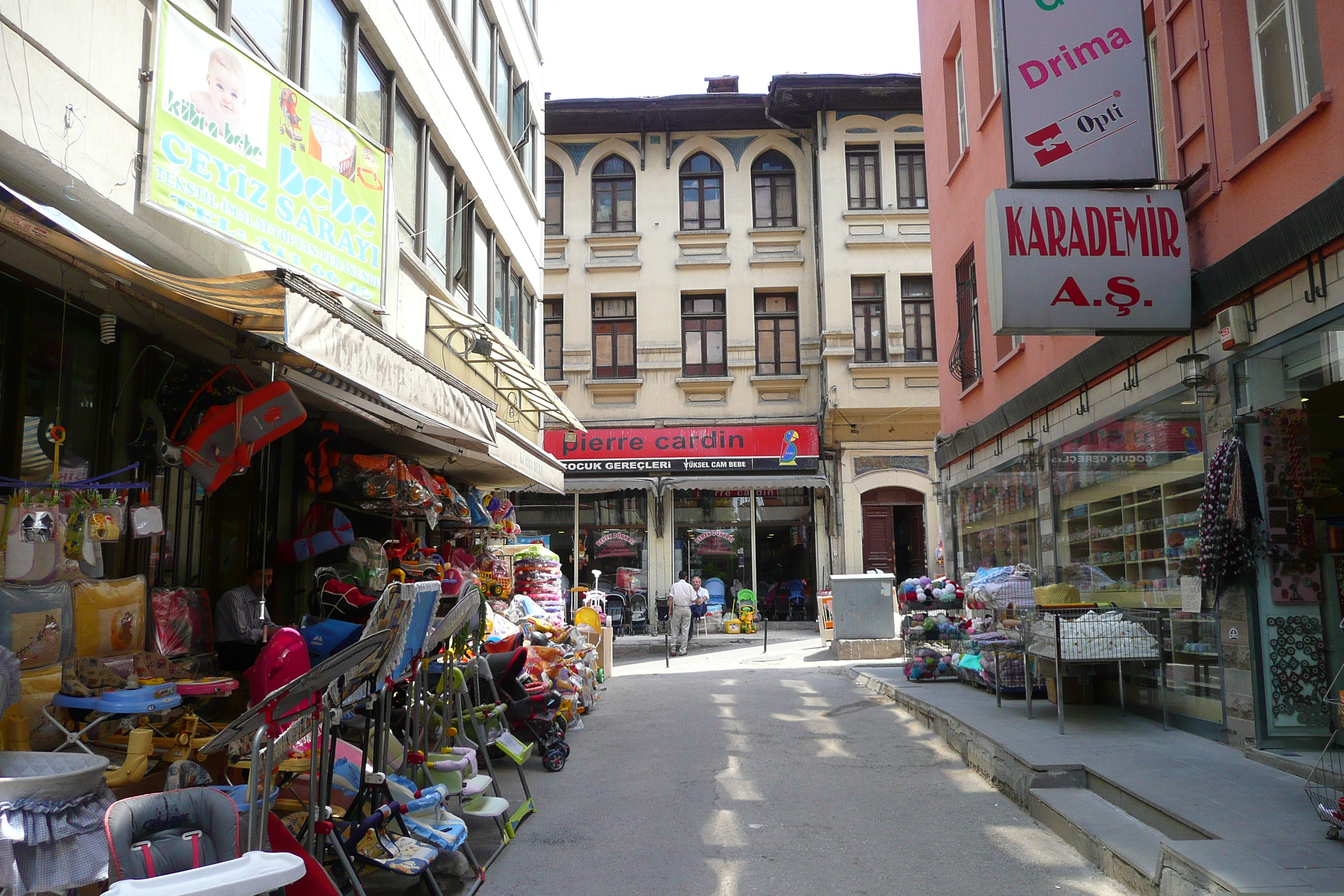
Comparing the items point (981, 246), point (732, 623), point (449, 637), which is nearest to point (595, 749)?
point (449, 637)

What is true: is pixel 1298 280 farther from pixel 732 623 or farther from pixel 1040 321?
pixel 732 623

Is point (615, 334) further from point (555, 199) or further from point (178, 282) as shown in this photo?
point (178, 282)

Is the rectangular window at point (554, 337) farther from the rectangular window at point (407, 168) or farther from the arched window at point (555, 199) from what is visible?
the rectangular window at point (407, 168)

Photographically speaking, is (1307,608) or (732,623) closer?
(1307,608)

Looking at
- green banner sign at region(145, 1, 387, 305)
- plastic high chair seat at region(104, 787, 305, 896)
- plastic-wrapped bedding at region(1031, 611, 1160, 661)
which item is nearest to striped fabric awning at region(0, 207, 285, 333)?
green banner sign at region(145, 1, 387, 305)

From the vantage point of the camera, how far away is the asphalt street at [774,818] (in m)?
5.30

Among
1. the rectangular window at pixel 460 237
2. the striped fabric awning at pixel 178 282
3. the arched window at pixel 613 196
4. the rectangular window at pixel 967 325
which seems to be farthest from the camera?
the arched window at pixel 613 196

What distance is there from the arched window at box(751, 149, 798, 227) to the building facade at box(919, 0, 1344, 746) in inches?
564

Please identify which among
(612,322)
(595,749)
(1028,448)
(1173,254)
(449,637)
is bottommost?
(595,749)

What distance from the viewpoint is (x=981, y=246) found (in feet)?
43.7

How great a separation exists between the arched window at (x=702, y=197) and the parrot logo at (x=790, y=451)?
18.9 feet

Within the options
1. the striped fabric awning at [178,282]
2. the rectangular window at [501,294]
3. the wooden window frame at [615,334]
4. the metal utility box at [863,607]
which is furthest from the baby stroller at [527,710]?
the wooden window frame at [615,334]

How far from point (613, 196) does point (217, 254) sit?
19378 mm

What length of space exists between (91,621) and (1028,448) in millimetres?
10256
